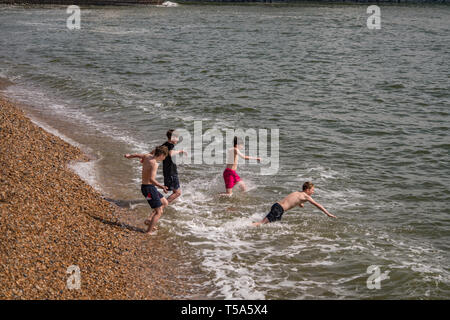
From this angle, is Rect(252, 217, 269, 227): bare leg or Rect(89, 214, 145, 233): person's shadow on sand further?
Rect(252, 217, 269, 227): bare leg

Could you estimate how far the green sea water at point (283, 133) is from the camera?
10.1 meters

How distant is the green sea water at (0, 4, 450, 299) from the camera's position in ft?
33.2

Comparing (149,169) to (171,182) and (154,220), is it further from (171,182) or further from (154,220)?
(171,182)

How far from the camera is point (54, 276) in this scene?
7715mm

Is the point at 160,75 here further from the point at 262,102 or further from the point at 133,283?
the point at 133,283

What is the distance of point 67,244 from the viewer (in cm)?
877
